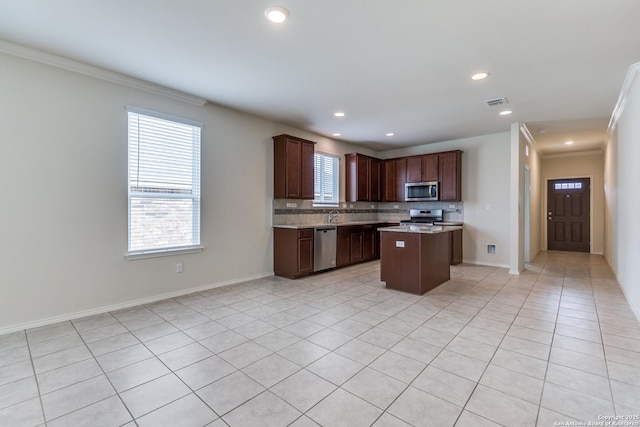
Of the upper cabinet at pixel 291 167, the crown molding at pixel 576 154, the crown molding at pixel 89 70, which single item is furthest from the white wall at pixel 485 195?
the crown molding at pixel 89 70

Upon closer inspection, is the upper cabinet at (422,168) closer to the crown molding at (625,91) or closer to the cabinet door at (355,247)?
the cabinet door at (355,247)

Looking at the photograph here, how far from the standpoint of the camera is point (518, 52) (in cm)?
284

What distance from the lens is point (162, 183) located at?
382cm

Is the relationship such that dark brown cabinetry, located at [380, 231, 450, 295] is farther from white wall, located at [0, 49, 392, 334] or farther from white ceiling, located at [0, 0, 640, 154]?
white wall, located at [0, 49, 392, 334]

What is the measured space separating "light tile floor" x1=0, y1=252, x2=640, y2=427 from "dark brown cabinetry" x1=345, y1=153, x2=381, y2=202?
3.29 metres

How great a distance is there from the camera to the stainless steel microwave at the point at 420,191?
6.42 meters

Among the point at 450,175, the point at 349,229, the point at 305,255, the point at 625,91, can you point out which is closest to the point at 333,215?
the point at 349,229

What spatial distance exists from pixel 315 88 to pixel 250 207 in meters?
2.12

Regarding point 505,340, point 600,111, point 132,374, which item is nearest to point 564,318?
point 505,340

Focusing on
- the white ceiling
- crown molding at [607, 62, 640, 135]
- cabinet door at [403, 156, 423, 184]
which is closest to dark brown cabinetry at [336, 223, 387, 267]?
cabinet door at [403, 156, 423, 184]

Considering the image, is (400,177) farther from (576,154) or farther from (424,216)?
(576,154)

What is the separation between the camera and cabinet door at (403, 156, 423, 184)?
670cm

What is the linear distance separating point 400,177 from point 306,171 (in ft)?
8.86

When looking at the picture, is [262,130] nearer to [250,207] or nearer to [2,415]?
[250,207]
